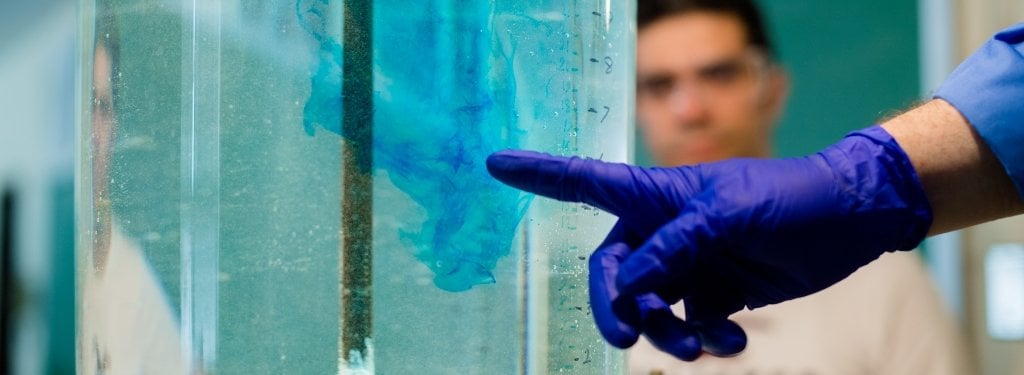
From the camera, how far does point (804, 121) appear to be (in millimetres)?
2477

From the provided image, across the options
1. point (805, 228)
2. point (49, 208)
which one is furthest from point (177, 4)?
point (49, 208)

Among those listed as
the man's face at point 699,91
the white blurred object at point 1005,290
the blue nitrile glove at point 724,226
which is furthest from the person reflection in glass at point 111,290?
the white blurred object at point 1005,290

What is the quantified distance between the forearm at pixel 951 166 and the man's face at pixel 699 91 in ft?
3.82

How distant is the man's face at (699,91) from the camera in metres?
2.04

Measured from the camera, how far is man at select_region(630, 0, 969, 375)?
1.82 meters

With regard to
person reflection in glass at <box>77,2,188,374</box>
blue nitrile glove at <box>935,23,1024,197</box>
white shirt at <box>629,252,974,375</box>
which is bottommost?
white shirt at <box>629,252,974,375</box>

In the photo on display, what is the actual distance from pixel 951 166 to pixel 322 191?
554mm

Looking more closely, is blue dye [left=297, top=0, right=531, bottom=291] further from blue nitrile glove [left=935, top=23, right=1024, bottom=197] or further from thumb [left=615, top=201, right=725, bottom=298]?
blue nitrile glove [left=935, top=23, right=1024, bottom=197]

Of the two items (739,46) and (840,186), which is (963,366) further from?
(840,186)

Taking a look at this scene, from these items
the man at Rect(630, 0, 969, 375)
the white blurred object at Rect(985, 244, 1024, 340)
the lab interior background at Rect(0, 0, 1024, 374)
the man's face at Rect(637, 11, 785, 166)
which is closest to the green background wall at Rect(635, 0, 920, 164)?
the lab interior background at Rect(0, 0, 1024, 374)

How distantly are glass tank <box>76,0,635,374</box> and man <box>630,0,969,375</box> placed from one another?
1189 millimetres

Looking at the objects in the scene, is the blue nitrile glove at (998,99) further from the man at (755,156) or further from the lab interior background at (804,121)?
the lab interior background at (804,121)

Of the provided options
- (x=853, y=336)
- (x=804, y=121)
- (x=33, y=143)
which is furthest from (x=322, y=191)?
(x=33, y=143)

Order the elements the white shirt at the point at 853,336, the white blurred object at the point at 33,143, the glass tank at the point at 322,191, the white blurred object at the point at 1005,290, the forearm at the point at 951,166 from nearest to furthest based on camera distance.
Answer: the glass tank at the point at 322,191 < the forearm at the point at 951,166 < the white shirt at the point at 853,336 < the white blurred object at the point at 1005,290 < the white blurred object at the point at 33,143
